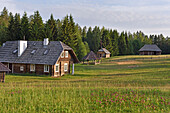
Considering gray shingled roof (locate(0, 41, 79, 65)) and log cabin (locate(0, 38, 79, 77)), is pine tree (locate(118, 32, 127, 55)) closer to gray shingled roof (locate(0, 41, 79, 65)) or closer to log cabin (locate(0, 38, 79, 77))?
log cabin (locate(0, 38, 79, 77))

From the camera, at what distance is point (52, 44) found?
128ft

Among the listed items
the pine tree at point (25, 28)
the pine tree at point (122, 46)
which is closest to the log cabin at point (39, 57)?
the pine tree at point (25, 28)

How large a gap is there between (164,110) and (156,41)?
114346 millimetres

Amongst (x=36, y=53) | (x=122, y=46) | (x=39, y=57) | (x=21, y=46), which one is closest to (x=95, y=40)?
(x=122, y=46)

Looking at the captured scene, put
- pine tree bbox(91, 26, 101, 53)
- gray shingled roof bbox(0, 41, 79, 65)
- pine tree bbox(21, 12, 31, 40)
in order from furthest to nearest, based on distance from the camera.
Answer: pine tree bbox(91, 26, 101, 53)
pine tree bbox(21, 12, 31, 40)
gray shingled roof bbox(0, 41, 79, 65)

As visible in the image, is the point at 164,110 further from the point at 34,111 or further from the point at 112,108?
the point at 34,111

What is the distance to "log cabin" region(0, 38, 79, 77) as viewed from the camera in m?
36.4

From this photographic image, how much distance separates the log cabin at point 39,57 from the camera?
36353mm

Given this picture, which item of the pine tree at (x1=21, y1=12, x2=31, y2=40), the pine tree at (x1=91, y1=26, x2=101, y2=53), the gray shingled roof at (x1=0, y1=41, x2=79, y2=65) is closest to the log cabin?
the gray shingled roof at (x1=0, y1=41, x2=79, y2=65)

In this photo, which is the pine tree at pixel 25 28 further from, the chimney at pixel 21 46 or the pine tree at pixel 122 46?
the pine tree at pixel 122 46

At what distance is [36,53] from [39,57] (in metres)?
1.73

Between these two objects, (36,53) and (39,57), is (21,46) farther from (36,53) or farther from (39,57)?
(39,57)

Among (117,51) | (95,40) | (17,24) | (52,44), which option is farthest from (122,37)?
(52,44)

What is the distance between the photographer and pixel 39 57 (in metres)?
37.4
